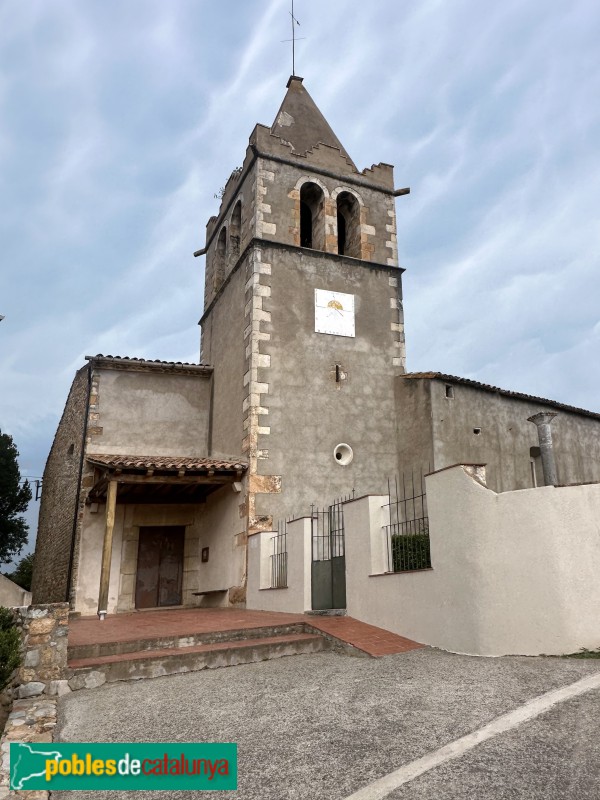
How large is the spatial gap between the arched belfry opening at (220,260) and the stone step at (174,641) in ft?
34.8

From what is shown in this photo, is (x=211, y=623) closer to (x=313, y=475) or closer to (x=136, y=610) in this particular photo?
(x=313, y=475)

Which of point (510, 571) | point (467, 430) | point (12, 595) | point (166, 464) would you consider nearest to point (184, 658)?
point (510, 571)

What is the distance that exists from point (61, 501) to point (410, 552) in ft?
33.2

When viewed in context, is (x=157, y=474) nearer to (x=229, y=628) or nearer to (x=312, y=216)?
(x=229, y=628)

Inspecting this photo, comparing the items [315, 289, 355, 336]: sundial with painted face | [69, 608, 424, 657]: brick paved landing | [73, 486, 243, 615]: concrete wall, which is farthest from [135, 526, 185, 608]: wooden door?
[315, 289, 355, 336]: sundial with painted face

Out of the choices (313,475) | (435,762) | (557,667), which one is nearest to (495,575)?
(557,667)

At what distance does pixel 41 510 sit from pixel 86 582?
906 centimetres

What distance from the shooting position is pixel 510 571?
247 inches

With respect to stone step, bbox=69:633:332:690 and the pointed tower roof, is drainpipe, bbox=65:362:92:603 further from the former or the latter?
the pointed tower roof

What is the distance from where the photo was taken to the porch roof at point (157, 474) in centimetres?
1103

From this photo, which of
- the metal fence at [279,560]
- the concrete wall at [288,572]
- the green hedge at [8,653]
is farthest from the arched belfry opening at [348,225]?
the green hedge at [8,653]

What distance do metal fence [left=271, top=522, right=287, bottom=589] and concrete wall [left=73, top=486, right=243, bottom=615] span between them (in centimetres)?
112

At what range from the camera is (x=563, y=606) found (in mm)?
6035

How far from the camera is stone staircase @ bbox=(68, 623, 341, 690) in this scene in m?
6.27
